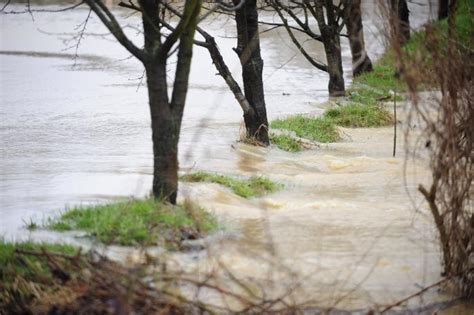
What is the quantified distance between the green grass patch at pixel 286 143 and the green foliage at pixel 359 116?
2.47 meters

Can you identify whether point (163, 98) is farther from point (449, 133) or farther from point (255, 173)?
point (255, 173)

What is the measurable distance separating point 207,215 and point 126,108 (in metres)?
10.5

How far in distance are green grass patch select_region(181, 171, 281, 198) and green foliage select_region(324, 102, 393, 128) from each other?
6.00 m

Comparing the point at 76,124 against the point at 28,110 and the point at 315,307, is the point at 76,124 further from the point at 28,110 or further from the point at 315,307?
the point at 315,307

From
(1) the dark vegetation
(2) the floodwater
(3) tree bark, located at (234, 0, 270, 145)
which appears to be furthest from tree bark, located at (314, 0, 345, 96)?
(1) the dark vegetation

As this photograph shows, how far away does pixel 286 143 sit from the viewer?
13.1 metres

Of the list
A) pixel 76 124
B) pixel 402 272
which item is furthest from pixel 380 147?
pixel 402 272

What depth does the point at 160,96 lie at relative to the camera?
7305mm

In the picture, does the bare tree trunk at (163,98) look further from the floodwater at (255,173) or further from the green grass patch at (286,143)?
the green grass patch at (286,143)

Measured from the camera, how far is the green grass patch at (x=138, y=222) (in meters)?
6.71

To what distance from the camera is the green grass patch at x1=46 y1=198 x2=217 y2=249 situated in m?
6.71

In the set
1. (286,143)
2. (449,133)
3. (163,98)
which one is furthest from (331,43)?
(449,133)

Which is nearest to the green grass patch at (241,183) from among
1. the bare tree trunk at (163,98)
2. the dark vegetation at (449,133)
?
the bare tree trunk at (163,98)

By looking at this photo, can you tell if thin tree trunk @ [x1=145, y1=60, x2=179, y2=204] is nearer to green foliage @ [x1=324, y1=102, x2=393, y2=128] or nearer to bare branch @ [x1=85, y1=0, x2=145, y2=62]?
bare branch @ [x1=85, y1=0, x2=145, y2=62]
